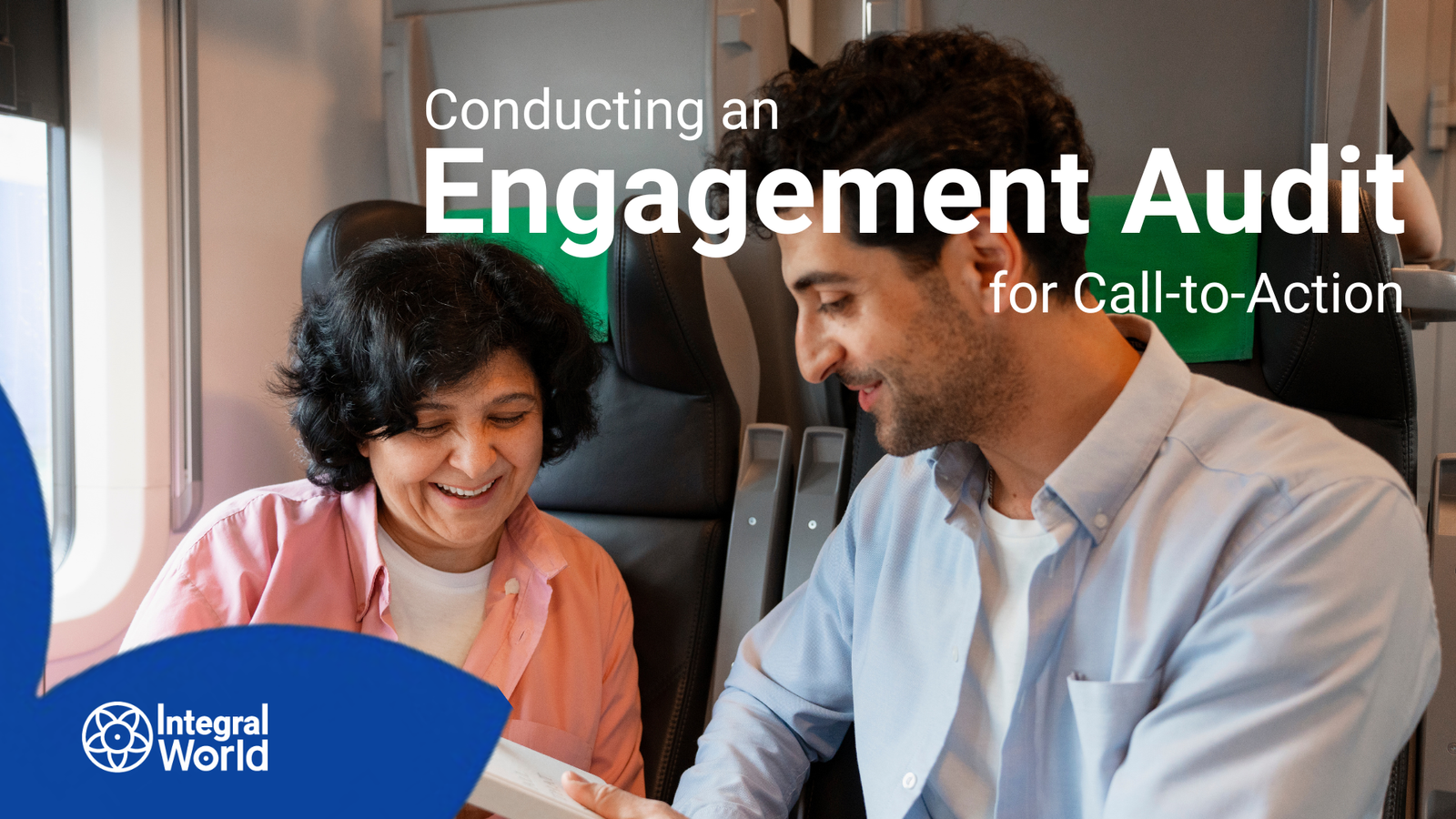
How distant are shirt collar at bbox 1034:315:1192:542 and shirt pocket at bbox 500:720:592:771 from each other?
31.2 inches

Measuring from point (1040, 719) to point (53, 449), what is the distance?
6.51ft

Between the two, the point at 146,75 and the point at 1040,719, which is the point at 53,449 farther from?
the point at 1040,719

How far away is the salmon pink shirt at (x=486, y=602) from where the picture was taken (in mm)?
1484

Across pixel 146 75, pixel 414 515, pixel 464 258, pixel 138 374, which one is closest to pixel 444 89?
pixel 146 75

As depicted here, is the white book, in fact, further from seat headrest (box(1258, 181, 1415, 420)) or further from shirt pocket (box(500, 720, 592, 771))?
seat headrest (box(1258, 181, 1415, 420))

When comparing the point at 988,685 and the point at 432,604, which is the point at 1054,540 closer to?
the point at 988,685

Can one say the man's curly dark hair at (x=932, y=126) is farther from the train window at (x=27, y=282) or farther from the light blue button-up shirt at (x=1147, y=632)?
the train window at (x=27, y=282)

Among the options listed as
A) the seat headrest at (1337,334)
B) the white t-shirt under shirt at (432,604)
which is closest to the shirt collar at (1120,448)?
the seat headrest at (1337,334)

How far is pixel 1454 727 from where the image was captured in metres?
1.50

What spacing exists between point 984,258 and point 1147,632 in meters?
0.41

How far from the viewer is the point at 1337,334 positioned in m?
1.50

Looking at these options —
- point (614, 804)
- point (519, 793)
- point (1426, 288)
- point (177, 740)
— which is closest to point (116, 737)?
point (177, 740)

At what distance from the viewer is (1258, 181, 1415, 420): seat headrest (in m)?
1.47

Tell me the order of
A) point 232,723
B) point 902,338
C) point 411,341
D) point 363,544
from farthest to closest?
1. point 363,544
2. point 411,341
3. point 902,338
4. point 232,723
